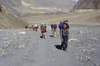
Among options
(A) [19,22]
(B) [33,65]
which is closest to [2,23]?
(A) [19,22]

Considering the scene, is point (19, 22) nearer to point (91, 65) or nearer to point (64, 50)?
point (64, 50)

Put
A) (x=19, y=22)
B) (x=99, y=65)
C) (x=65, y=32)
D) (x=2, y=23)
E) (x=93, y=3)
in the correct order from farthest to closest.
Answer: (x=93, y=3)
(x=19, y=22)
(x=2, y=23)
(x=65, y=32)
(x=99, y=65)

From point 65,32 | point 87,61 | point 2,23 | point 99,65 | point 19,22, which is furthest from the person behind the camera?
point 19,22

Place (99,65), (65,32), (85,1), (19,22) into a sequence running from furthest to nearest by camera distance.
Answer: (85,1) → (19,22) → (65,32) → (99,65)

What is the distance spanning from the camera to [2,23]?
33469 mm

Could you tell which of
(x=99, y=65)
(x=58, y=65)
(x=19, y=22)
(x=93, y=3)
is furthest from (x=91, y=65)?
(x=93, y=3)

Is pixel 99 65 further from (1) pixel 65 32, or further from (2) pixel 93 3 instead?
(2) pixel 93 3

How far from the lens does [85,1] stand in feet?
441

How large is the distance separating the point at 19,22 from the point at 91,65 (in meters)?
37.5

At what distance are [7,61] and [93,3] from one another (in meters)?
125

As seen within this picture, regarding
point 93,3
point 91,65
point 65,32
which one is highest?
point 93,3

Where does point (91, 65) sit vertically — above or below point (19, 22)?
below

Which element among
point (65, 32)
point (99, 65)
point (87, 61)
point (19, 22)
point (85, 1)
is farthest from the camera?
point (85, 1)

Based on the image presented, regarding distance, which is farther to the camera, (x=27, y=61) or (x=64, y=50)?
(x=64, y=50)
